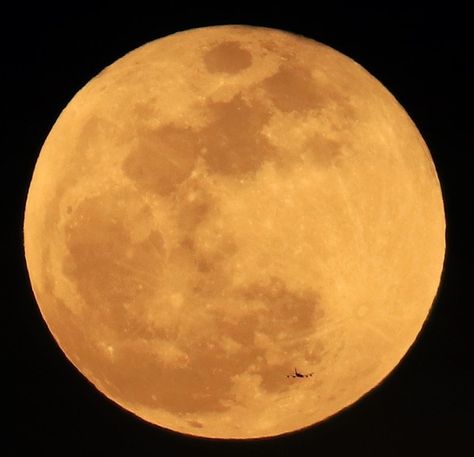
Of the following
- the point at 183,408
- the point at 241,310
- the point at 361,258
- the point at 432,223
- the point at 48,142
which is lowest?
the point at 183,408

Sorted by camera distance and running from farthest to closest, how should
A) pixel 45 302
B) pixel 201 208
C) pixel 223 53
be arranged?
pixel 45 302, pixel 223 53, pixel 201 208

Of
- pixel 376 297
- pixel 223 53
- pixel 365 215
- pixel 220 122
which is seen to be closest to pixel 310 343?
Result: pixel 376 297

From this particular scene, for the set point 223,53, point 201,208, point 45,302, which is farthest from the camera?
point 45,302

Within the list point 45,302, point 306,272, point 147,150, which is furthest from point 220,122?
point 45,302

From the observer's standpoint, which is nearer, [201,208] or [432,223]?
[201,208]

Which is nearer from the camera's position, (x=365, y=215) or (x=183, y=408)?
(x=365, y=215)

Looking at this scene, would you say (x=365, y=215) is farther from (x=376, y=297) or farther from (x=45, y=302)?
(x=45, y=302)

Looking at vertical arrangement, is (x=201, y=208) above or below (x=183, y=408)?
above

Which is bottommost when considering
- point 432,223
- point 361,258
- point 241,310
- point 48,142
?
point 241,310

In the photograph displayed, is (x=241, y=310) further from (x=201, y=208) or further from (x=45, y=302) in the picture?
(x=45, y=302)
